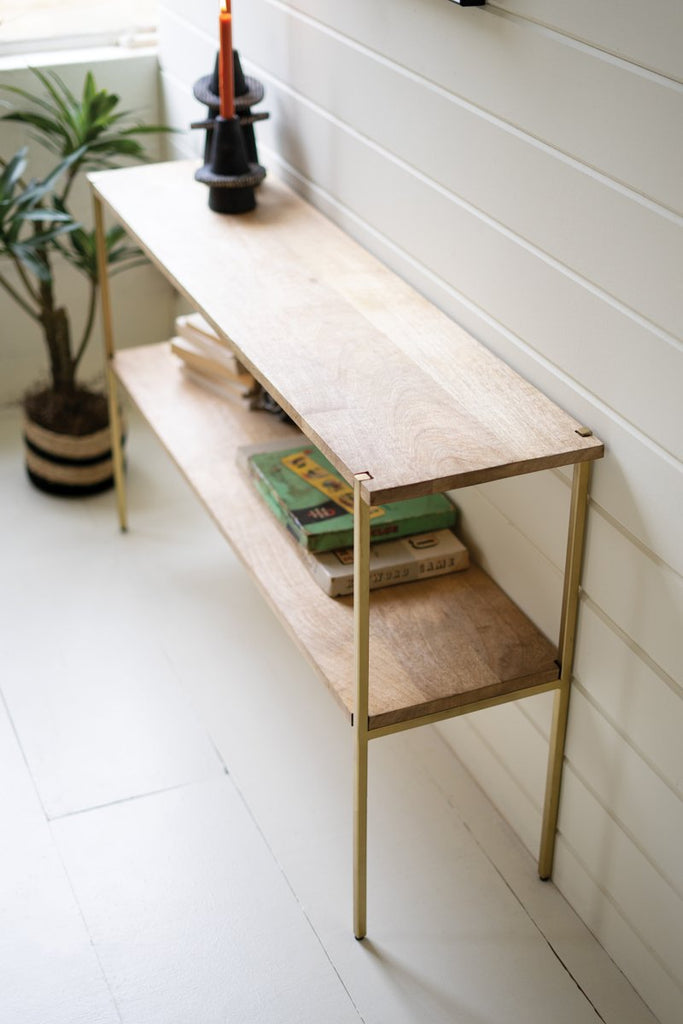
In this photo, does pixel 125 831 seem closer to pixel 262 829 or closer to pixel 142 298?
pixel 262 829

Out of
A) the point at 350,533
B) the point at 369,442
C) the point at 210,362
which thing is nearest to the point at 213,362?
the point at 210,362

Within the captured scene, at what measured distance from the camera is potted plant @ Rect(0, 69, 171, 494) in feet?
8.29

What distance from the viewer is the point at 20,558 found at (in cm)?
268

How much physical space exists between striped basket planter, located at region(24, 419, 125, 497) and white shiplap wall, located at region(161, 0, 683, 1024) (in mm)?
975

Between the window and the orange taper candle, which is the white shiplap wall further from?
the window

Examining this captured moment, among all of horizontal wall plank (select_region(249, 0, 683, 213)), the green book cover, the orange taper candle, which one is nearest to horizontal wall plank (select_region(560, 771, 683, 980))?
the green book cover

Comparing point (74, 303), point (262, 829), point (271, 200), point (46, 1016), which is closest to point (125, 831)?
point (262, 829)

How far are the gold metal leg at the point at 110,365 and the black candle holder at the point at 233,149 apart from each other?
0.31 metres

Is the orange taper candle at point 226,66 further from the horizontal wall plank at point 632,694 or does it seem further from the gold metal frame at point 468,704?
the horizontal wall plank at point 632,694

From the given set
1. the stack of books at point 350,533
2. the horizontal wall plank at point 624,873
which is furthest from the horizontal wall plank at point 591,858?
the stack of books at point 350,533

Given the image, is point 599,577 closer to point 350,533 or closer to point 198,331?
point 350,533

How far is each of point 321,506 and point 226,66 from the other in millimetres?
800

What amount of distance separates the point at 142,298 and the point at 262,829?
5.72 ft

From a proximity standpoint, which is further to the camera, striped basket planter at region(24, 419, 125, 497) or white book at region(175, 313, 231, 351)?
striped basket planter at region(24, 419, 125, 497)
